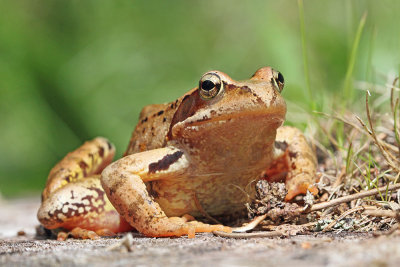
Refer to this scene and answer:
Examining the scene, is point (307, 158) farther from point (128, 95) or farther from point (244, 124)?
point (128, 95)

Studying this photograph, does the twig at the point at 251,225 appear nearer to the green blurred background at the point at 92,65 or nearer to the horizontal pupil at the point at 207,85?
the horizontal pupil at the point at 207,85

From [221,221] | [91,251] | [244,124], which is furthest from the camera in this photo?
[221,221]

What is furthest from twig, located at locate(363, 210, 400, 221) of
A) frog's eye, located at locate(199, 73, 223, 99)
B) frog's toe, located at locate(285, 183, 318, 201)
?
frog's eye, located at locate(199, 73, 223, 99)

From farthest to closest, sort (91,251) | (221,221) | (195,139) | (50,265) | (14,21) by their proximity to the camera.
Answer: (14,21)
(221,221)
(195,139)
(91,251)
(50,265)

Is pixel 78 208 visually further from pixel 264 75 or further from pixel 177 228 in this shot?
pixel 264 75

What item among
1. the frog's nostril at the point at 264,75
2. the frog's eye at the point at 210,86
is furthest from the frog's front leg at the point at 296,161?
the frog's eye at the point at 210,86

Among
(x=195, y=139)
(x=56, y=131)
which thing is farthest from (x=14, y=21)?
(x=195, y=139)
